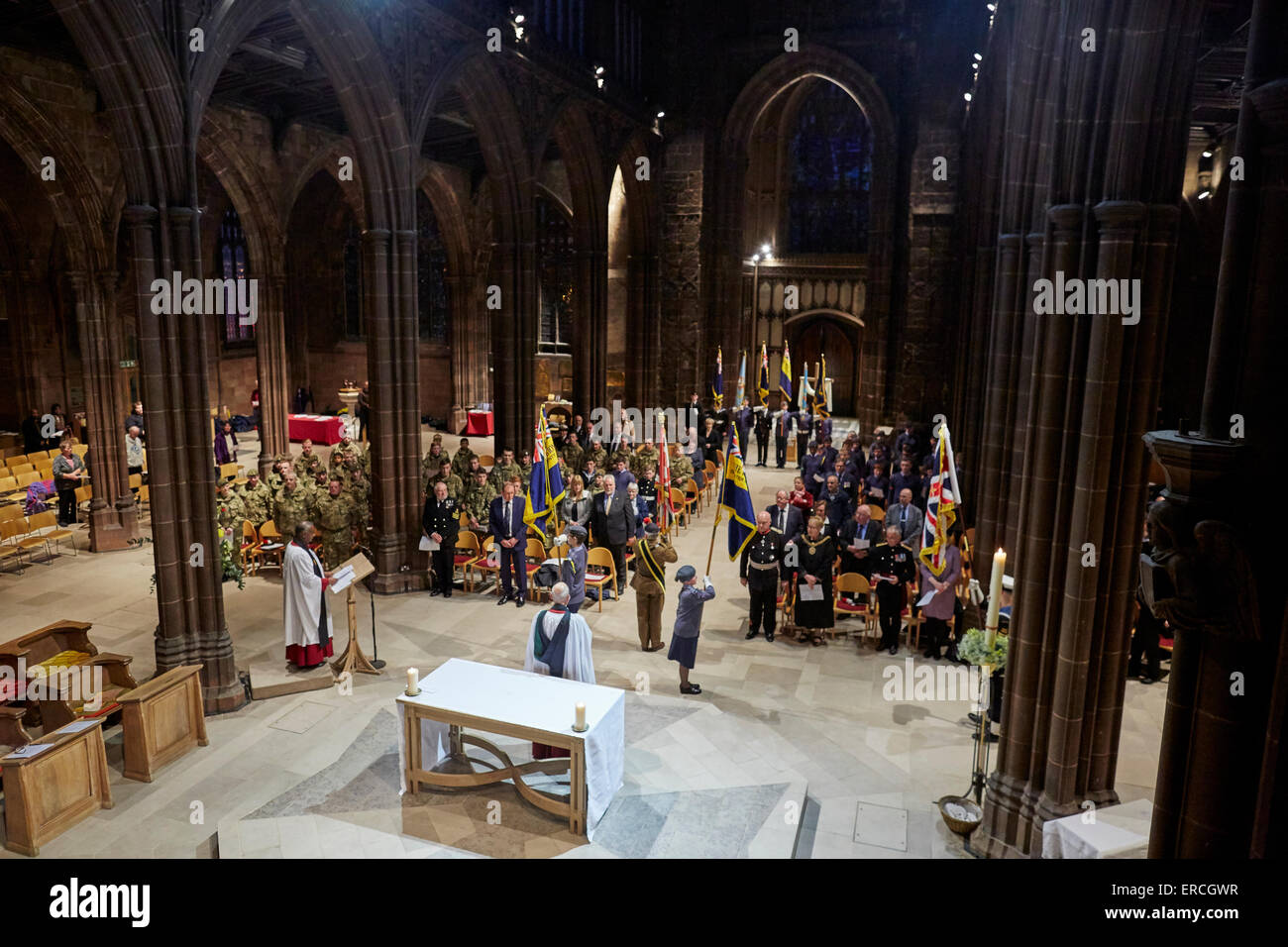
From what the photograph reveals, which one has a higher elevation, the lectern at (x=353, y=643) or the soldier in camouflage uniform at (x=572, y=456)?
the soldier in camouflage uniform at (x=572, y=456)

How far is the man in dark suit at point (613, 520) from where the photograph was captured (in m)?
12.7

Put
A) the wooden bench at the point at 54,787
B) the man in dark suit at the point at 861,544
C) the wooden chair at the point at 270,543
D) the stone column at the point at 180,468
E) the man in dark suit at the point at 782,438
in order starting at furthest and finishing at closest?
the man in dark suit at the point at 782,438
the wooden chair at the point at 270,543
the man in dark suit at the point at 861,544
the stone column at the point at 180,468
the wooden bench at the point at 54,787

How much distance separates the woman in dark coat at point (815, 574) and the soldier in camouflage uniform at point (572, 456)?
6797 mm

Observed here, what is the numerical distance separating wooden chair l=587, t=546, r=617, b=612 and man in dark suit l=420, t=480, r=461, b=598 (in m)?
1.94

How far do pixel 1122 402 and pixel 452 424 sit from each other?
22.7 m

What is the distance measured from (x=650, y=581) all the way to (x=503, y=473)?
15.3ft

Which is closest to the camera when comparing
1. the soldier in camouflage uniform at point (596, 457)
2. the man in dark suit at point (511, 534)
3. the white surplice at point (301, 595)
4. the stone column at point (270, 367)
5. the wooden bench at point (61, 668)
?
the wooden bench at point (61, 668)

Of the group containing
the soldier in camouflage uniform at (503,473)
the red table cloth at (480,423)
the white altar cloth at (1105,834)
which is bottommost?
the white altar cloth at (1105,834)

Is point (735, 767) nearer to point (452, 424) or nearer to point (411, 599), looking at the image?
point (411, 599)

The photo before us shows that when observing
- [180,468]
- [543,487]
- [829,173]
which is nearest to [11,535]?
[180,468]

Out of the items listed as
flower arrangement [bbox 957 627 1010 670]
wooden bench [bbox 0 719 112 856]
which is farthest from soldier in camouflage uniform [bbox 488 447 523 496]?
flower arrangement [bbox 957 627 1010 670]

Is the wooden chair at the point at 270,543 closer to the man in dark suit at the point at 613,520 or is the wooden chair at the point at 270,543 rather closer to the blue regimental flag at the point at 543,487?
the blue regimental flag at the point at 543,487

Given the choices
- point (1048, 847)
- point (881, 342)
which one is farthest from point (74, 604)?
point (881, 342)

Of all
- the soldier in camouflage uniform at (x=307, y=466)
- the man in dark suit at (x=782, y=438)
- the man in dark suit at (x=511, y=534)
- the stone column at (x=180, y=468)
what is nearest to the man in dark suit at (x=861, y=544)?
the man in dark suit at (x=511, y=534)
